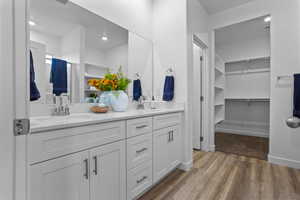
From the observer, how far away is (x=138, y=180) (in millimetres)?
1451

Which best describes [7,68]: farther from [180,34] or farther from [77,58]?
[180,34]

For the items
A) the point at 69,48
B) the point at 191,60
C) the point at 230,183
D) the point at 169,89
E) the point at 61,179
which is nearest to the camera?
the point at 61,179

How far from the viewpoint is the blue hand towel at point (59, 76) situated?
1394 millimetres

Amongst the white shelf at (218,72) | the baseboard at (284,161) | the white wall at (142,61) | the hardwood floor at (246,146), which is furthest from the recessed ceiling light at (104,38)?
the baseboard at (284,161)

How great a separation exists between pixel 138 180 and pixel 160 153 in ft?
1.38

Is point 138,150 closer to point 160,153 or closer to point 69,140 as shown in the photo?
point 160,153

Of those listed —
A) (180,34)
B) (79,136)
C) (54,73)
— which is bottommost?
(79,136)

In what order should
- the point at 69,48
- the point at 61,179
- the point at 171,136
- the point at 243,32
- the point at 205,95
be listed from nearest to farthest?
the point at 61,179 < the point at 69,48 < the point at 171,136 < the point at 205,95 < the point at 243,32

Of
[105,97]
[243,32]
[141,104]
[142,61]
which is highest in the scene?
[243,32]

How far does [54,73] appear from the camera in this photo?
140cm

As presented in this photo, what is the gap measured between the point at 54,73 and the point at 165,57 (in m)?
1.59

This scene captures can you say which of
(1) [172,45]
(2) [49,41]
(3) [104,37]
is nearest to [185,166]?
(1) [172,45]

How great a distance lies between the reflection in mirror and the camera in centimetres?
131

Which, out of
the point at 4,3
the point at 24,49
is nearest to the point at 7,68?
the point at 24,49
